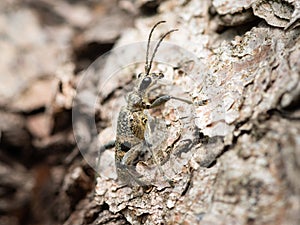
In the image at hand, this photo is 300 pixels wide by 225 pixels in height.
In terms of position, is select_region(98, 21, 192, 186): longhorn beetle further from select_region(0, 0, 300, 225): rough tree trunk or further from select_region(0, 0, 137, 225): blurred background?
select_region(0, 0, 137, 225): blurred background

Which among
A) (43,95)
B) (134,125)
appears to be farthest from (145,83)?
(43,95)

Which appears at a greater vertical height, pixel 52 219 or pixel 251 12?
pixel 251 12

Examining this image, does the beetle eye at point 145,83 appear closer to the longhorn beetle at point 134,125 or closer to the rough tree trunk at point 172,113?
the longhorn beetle at point 134,125

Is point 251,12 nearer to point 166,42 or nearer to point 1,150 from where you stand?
point 166,42

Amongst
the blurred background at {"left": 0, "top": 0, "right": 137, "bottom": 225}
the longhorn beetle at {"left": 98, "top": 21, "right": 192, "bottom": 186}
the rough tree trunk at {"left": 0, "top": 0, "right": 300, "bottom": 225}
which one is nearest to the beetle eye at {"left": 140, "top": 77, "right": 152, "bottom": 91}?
the longhorn beetle at {"left": 98, "top": 21, "right": 192, "bottom": 186}

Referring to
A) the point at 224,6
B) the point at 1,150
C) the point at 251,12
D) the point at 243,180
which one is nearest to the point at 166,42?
the point at 224,6

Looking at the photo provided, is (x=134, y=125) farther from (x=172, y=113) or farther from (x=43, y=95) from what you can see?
(x=43, y=95)

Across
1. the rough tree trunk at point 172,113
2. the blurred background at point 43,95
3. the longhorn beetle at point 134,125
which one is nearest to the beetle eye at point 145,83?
the longhorn beetle at point 134,125
